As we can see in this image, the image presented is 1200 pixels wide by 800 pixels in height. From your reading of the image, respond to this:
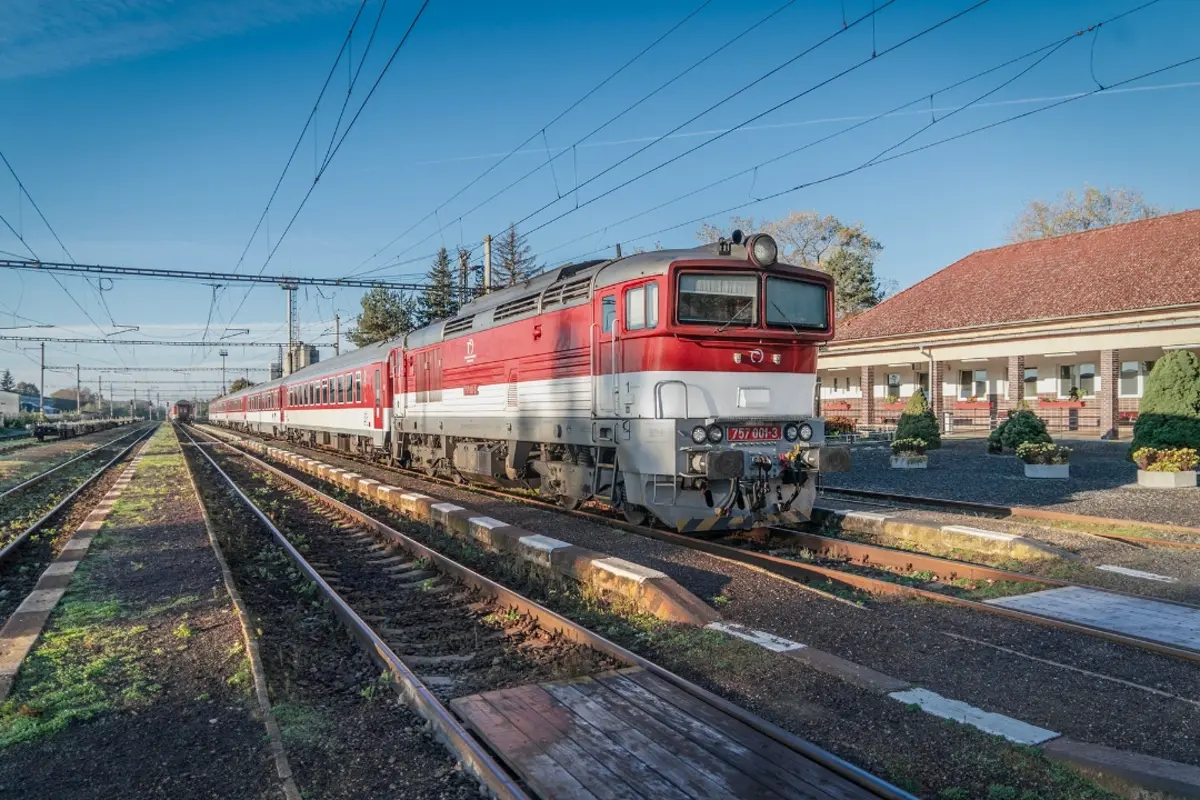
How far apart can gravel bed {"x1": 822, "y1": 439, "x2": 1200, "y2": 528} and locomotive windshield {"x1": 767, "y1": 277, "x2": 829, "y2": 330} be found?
5556mm

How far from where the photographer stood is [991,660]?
5.82 m

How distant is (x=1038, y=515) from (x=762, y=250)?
5962 mm

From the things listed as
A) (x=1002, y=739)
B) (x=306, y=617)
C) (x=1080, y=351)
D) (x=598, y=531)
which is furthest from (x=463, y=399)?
(x=1080, y=351)

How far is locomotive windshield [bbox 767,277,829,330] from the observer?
10320 mm

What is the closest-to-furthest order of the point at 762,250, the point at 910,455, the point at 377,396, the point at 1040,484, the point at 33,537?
the point at 762,250
the point at 33,537
the point at 1040,484
the point at 910,455
the point at 377,396

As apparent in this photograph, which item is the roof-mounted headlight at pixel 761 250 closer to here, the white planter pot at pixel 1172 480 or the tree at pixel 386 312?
the white planter pot at pixel 1172 480

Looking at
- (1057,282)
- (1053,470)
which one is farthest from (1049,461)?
(1057,282)

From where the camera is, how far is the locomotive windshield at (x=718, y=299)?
9.79 m

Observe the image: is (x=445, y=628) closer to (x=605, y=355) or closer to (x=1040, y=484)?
(x=605, y=355)

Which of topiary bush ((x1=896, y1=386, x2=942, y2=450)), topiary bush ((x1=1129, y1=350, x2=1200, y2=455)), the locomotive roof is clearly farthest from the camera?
topiary bush ((x1=896, y1=386, x2=942, y2=450))

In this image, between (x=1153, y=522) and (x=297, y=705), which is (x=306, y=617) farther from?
(x=1153, y=522)

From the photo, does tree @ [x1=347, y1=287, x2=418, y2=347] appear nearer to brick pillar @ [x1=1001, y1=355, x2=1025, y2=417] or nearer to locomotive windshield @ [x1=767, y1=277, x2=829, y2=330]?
brick pillar @ [x1=1001, y1=355, x2=1025, y2=417]

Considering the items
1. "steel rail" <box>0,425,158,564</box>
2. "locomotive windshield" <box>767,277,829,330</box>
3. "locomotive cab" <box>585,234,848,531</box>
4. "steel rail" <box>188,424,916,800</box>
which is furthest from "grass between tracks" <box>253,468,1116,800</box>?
"steel rail" <box>0,425,158,564</box>

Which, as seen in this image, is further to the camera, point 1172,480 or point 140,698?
point 1172,480
